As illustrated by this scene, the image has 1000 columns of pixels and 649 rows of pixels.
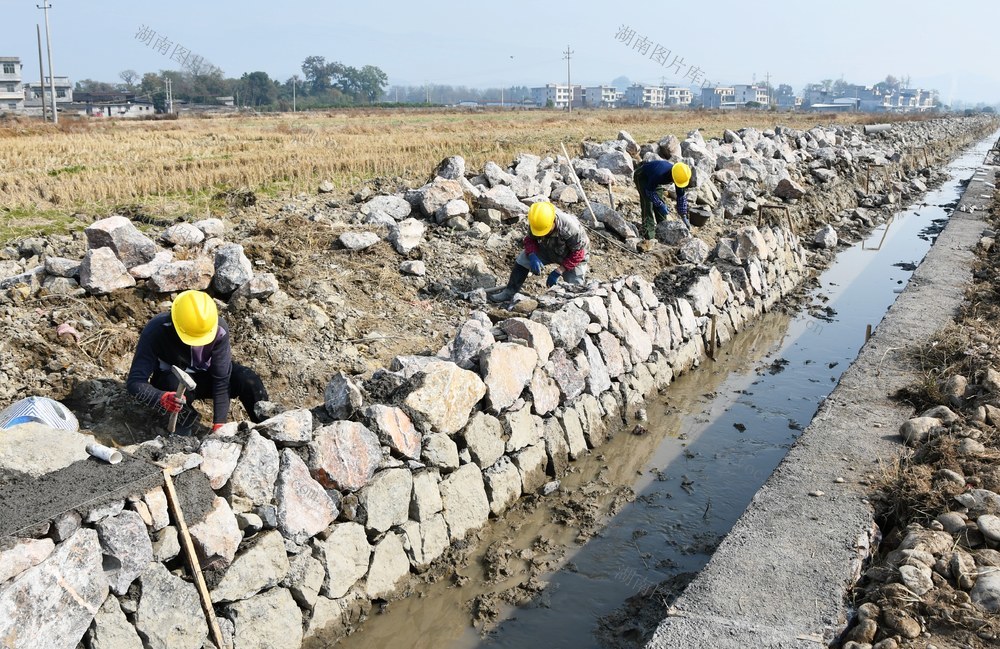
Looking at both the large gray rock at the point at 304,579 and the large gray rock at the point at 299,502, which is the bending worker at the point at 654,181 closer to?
the large gray rock at the point at 299,502

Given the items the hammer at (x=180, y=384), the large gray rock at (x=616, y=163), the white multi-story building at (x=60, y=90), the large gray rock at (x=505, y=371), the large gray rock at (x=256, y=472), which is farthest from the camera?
the white multi-story building at (x=60, y=90)

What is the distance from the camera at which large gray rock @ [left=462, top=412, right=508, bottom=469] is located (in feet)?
17.8

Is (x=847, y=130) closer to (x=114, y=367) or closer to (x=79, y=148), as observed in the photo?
(x=79, y=148)

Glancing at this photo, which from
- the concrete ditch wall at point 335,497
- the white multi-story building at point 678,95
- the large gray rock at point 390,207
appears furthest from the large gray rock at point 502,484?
the white multi-story building at point 678,95

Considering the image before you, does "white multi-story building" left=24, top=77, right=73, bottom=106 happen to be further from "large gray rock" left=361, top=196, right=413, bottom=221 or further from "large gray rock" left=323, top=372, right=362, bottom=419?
"large gray rock" left=323, top=372, right=362, bottom=419

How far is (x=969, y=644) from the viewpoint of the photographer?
3.44 metres

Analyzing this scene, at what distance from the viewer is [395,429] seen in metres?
4.86

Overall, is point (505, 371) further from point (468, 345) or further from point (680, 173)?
point (680, 173)

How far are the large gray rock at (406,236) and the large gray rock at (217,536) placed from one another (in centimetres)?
457

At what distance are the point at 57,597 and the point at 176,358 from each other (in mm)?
1815

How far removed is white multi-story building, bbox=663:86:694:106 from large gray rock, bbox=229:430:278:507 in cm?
11390

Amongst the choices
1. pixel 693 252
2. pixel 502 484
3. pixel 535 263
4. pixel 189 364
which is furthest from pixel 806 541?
pixel 693 252

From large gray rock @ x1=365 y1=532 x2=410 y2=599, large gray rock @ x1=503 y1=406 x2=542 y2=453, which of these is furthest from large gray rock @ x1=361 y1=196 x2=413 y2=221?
large gray rock @ x1=365 y1=532 x2=410 y2=599

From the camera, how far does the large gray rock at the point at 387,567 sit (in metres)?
4.70
